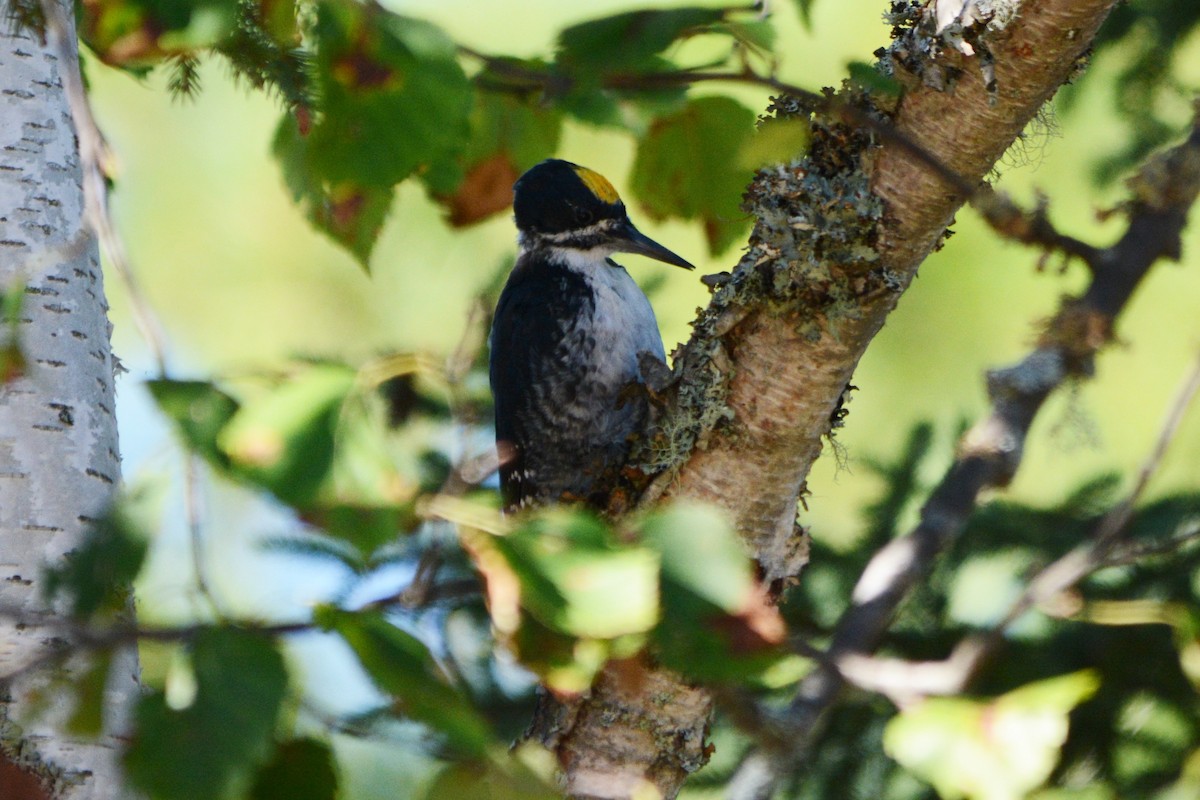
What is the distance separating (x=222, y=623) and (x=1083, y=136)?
166 inches

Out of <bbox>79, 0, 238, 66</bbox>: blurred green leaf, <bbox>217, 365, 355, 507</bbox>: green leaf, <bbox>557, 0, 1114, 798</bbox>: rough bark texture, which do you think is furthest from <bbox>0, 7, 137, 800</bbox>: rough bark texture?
<bbox>557, 0, 1114, 798</bbox>: rough bark texture

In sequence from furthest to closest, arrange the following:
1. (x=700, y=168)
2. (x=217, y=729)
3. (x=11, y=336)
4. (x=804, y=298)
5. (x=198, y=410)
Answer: (x=700, y=168) < (x=804, y=298) < (x=11, y=336) < (x=198, y=410) < (x=217, y=729)

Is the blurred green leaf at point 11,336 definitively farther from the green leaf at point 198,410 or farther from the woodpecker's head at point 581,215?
the woodpecker's head at point 581,215

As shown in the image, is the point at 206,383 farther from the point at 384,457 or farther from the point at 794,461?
the point at 794,461

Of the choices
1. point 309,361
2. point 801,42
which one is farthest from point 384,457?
point 801,42

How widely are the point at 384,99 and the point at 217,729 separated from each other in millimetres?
707

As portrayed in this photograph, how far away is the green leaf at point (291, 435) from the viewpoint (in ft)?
3.05

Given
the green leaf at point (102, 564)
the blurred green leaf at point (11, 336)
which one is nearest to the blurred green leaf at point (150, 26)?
the blurred green leaf at point (11, 336)

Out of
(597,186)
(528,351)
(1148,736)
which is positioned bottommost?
(1148,736)

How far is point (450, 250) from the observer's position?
21.2 ft

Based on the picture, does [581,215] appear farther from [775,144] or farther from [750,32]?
[775,144]

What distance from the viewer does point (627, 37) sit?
140 centimetres

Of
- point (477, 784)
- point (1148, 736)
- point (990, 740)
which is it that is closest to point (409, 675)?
point (477, 784)

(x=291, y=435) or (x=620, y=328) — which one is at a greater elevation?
(x=291, y=435)
